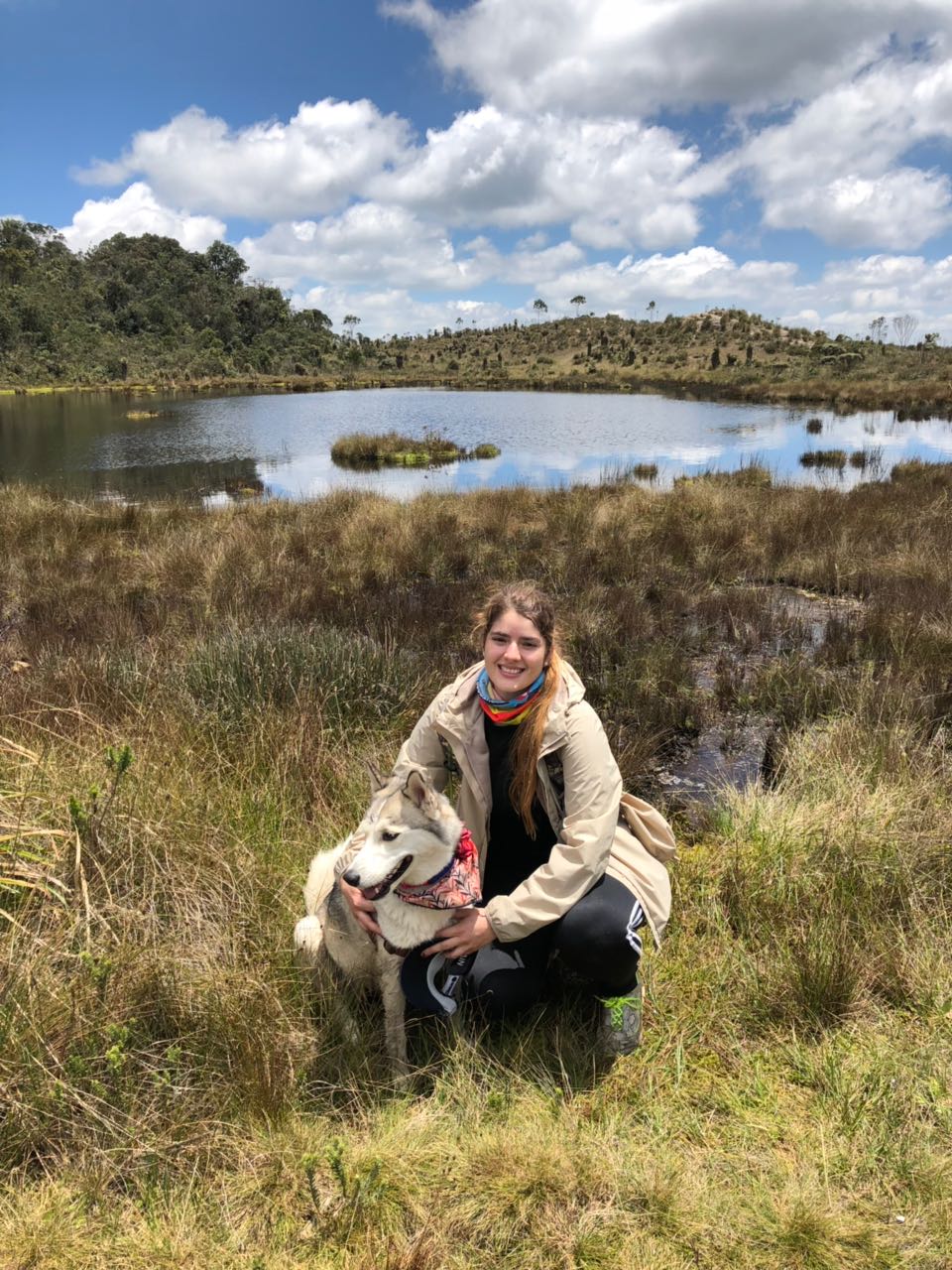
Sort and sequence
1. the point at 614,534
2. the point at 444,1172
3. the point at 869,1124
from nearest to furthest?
the point at 444,1172
the point at 869,1124
the point at 614,534

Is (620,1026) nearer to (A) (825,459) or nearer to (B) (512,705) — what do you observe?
(B) (512,705)

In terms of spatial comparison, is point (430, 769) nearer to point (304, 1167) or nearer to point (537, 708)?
point (537, 708)

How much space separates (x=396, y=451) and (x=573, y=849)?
77.9ft

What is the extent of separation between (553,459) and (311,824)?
2051cm

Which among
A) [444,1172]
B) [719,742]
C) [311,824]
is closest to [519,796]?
[444,1172]

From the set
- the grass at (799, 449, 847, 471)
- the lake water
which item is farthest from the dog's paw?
the grass at (799, 449, 847, 471)

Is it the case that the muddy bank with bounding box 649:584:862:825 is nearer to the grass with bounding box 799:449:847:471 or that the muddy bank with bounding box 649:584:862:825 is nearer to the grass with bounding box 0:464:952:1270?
the grass with bounding box 0:464:952:1270

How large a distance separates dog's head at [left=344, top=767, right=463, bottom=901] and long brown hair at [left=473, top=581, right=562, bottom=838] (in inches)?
17.1

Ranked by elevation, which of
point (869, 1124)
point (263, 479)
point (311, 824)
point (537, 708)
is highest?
point (263, 479)

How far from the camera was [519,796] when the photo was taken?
273 centimetres

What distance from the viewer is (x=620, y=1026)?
2602 millimetres

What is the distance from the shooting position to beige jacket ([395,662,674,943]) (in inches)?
98.9

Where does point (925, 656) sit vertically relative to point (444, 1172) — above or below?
above

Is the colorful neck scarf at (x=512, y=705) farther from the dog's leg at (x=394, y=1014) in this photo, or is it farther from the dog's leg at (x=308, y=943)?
the dog's leg at (x=308, y=943)
